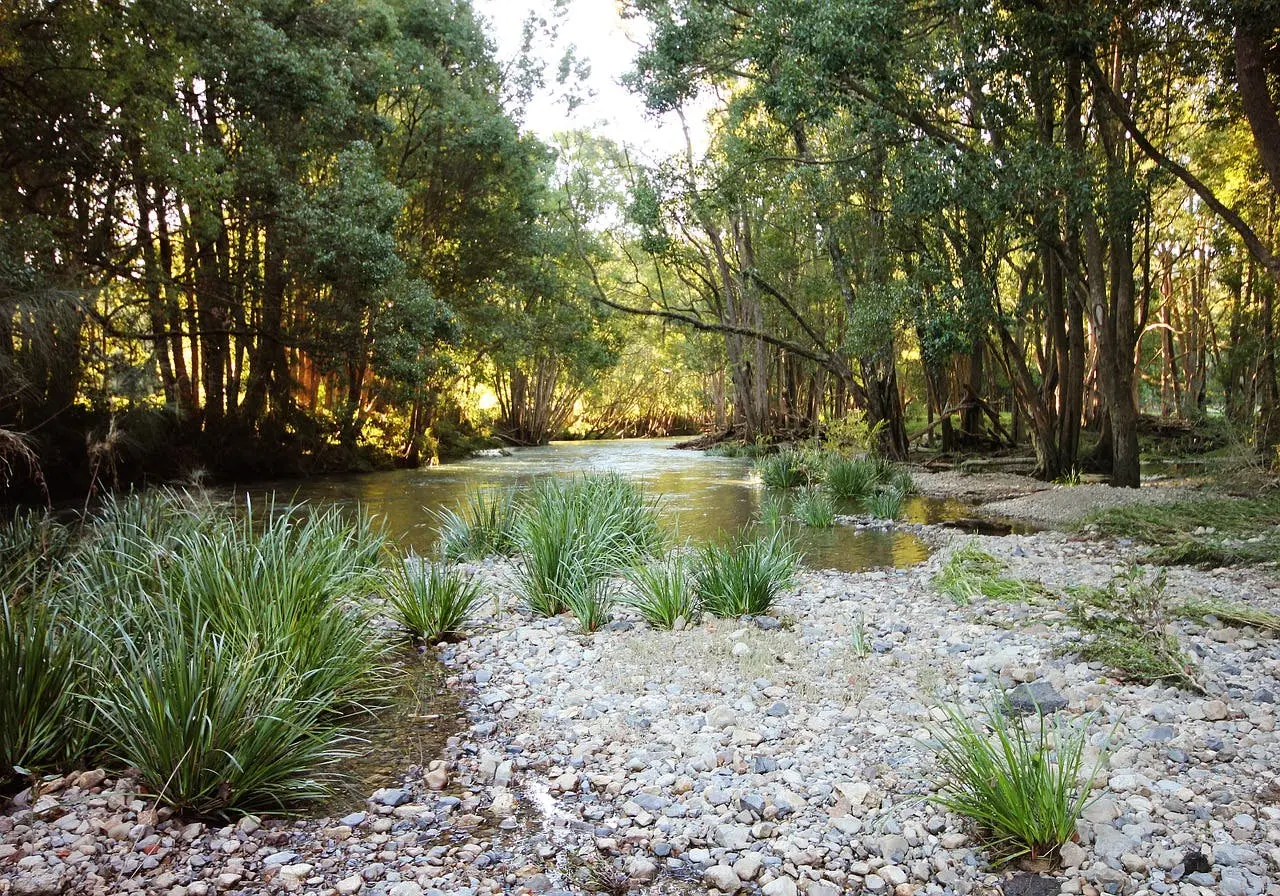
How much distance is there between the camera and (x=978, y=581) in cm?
640

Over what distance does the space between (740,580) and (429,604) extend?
2.33 m

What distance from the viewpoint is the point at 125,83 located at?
10.7 meters

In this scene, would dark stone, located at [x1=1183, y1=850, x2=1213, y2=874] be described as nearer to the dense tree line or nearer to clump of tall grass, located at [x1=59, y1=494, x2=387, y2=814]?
clump of tall grass, located at [x1=59, y1=494, x2=387, y2=814]

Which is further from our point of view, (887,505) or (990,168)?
(887,505)

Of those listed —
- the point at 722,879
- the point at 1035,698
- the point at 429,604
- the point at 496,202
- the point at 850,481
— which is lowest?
the point at 722,879

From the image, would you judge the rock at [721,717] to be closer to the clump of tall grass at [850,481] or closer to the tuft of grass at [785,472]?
the clump of tall grass at [850,481]

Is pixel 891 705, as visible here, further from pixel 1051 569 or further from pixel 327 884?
pixel 1051 569

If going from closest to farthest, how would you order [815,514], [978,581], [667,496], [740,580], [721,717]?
1. [721,717]
2. [740,580]
3. [978,581]
4. [815,514]
5. [667,496]

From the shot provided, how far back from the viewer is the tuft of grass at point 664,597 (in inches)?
220

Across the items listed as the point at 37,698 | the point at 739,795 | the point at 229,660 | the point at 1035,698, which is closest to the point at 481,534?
the point at 229,660

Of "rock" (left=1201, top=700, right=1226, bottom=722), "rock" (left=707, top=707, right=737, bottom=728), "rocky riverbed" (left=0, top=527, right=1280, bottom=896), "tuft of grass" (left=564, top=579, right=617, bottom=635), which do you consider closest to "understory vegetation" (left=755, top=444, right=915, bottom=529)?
"tuft of grass" (left=564, top=579, right=617, bottom=635)

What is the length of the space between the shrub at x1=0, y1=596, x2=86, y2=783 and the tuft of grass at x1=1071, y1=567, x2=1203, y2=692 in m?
5.08

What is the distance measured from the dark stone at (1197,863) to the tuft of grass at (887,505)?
28.4 ft

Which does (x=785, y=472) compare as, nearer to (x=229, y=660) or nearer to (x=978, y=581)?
(x=978, y=581)
